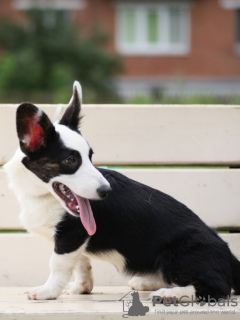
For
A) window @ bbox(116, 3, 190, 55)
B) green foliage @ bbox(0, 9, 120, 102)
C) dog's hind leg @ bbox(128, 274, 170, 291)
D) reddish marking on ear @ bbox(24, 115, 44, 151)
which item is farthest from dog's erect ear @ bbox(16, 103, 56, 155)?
window @ bbox(116, 3, 190, 55)

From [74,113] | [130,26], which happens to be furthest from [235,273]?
[130,26]

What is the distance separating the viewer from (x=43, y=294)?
3.22 meters

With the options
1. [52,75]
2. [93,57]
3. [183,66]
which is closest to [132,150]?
[52,75]

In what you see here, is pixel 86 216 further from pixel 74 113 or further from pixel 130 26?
pixel 130 26

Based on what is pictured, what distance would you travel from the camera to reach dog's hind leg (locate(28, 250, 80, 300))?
3232mm

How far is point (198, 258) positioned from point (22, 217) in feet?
2.23

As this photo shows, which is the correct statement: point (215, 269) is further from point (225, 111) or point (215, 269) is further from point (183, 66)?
point (183, 66)

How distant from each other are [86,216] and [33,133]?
35cm

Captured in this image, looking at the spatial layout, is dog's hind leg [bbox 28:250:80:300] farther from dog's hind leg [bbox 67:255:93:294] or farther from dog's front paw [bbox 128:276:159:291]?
dog's front paw [bbox 128:276:159:291]

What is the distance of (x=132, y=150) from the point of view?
13.0 feet

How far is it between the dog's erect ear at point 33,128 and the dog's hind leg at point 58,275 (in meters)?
0.42

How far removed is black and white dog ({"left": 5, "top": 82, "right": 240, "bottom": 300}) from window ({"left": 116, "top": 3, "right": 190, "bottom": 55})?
24.5m

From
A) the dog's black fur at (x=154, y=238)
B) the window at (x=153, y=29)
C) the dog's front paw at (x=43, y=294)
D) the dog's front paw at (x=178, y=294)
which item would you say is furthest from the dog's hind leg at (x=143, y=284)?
the window at (x=153, y=29)

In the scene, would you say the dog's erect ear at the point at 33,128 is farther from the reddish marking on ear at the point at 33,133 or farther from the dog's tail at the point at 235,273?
the dog's tail at the point at 235,273
